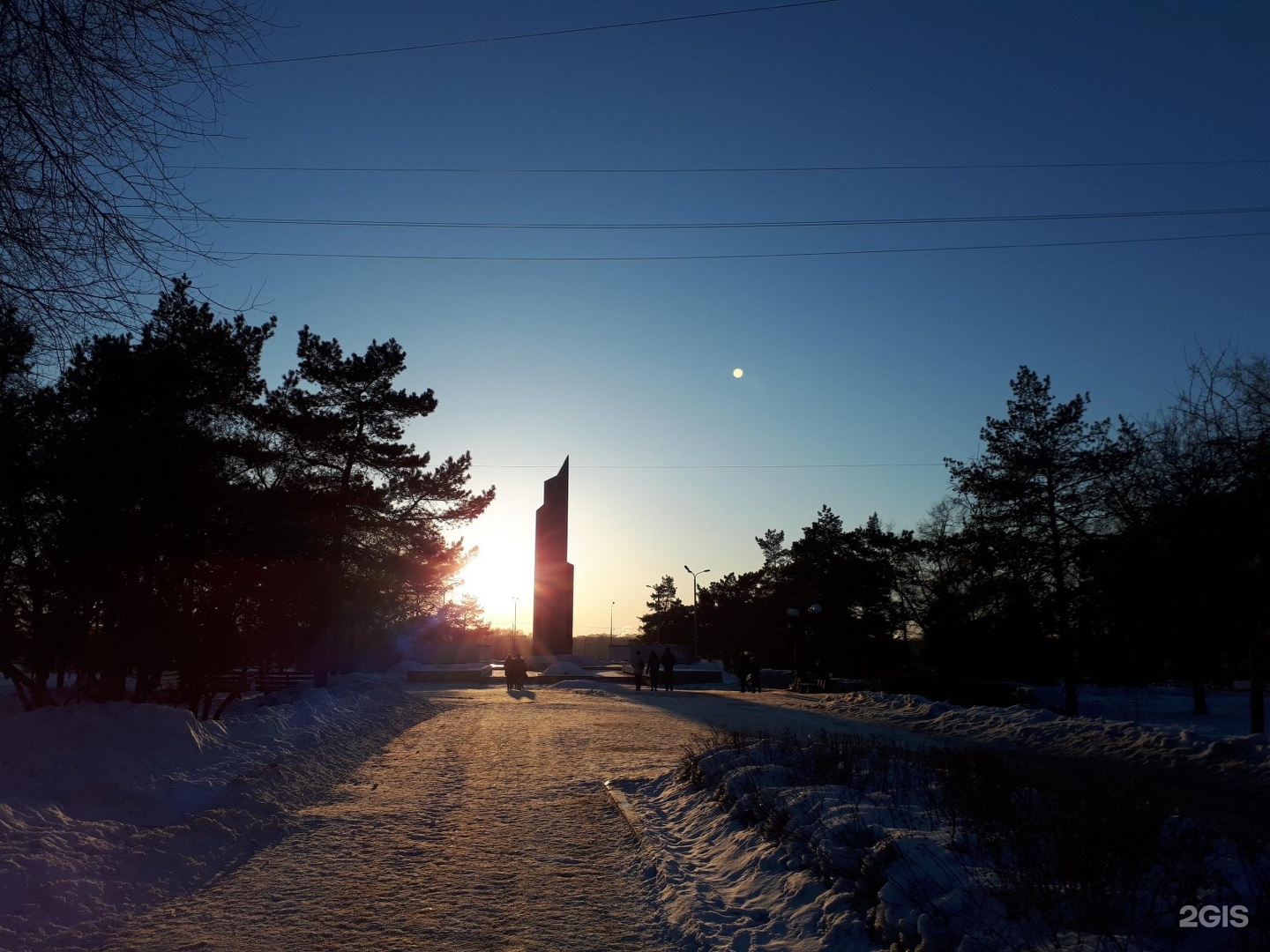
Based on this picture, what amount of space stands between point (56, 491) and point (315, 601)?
7.79m

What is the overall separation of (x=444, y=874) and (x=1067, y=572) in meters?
25.7

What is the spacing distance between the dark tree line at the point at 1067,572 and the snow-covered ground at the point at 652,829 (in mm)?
1979

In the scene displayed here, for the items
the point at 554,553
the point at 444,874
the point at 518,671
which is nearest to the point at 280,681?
the point at 518,671

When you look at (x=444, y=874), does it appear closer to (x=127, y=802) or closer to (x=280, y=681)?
(x=127, y=802)

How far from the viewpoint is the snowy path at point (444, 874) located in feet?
18.1

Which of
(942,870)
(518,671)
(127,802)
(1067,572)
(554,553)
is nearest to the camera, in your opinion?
(942,870)

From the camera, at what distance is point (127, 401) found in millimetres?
14922

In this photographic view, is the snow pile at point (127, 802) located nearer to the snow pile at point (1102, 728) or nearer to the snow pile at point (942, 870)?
the snow pile at point (942, 870)

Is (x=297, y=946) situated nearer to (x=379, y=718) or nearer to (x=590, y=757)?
(x=590, y=757)

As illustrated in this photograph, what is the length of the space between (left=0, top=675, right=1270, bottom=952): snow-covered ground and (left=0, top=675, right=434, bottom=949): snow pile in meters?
0.02

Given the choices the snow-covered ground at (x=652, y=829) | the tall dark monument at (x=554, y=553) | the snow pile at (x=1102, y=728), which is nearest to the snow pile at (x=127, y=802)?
the snow-covered ground at (x=652, y=829)

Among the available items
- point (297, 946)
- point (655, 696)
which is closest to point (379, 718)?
point (655, 696)

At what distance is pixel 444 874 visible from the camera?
22.9 ft

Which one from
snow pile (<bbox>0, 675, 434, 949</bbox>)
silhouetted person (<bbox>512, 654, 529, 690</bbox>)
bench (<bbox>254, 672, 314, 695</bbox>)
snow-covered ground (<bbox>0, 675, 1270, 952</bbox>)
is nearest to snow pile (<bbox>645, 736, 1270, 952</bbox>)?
snow-covered ground (<bbox>0, 675, 1270, 952</bbox>)
